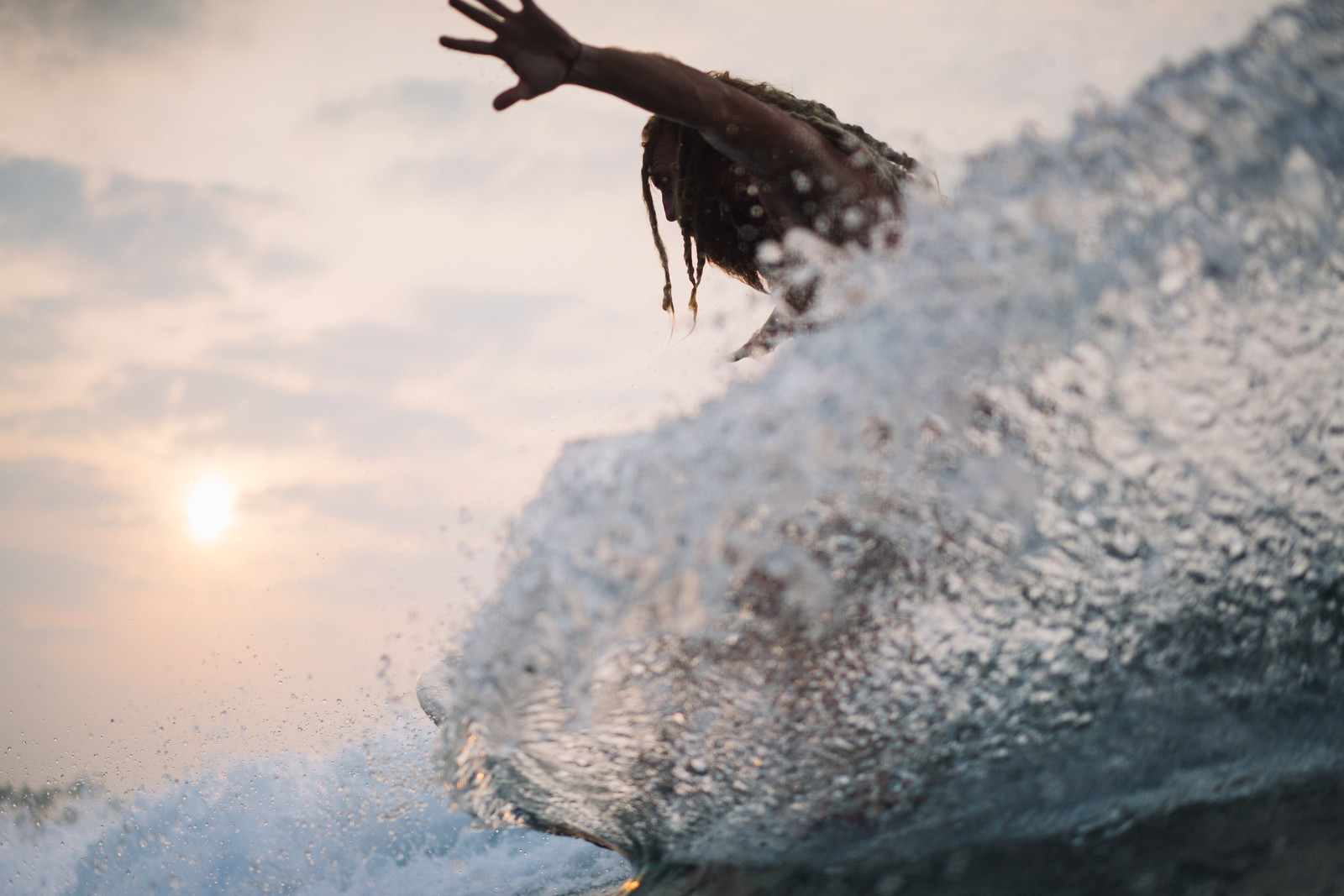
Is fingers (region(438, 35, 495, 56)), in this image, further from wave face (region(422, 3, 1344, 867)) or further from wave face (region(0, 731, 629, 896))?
wave face (region(0, 731, 629, 896))

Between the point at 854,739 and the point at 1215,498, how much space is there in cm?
59

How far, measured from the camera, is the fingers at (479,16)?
55.6 inches

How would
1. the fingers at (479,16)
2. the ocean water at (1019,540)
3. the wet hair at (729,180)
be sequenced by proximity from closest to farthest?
the ocean water at (1019,540)
the fingers at (479,16)
the wet hair at (729,180)

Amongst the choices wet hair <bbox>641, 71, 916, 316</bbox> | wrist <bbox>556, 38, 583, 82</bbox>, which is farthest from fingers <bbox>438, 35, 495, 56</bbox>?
wet hair <bbox>641, 71, 916, 316</bbox>

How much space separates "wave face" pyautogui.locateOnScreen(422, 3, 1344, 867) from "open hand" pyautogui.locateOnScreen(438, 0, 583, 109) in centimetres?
60

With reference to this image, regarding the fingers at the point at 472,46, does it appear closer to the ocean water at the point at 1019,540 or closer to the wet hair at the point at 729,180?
the wet hair at the point at 729,180

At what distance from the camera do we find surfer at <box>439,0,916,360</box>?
142 centimetres

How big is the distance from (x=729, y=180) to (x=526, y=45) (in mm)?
499

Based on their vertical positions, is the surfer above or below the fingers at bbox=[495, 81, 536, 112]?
below

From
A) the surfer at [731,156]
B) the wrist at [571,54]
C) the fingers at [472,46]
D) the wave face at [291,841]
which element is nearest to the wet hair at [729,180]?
the surfer at [731,156]

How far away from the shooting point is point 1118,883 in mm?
1044

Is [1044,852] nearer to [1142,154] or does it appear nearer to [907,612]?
[907,612]

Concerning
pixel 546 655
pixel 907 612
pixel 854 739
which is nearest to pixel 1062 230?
pixel 907 612

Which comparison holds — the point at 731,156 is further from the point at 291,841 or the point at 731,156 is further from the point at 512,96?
the point at 291,841
